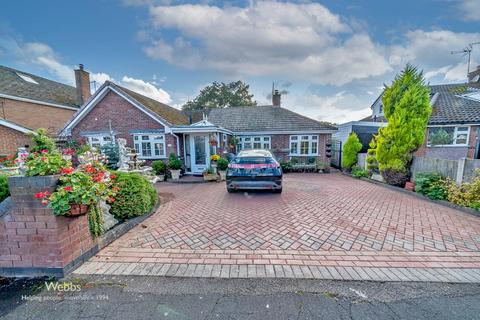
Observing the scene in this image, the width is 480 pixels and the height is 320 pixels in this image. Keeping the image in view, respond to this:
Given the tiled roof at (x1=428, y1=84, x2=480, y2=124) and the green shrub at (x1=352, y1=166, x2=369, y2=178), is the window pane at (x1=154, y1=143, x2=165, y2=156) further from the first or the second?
the tiled roof at (x1=428, y1=84, x2=480, y2=124)

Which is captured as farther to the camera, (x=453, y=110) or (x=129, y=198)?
(x=453, y=110)

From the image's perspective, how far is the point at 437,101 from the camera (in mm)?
13133

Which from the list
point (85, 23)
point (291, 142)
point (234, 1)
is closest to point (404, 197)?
point (291, 142)

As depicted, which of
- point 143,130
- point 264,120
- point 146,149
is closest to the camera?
point 143,130

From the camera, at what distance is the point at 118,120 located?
10.6m

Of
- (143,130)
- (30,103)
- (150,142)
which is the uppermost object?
(30,103)

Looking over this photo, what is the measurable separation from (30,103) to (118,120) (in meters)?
9.01

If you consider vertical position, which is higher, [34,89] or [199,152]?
[34,89]

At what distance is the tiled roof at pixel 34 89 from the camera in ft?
41.7

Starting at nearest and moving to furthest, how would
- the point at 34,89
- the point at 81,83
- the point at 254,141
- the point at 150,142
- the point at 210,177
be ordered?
the point at 210,177 < the point at 150,142 < the point at 254,141 < the point at 81,83 < the point at 34,89

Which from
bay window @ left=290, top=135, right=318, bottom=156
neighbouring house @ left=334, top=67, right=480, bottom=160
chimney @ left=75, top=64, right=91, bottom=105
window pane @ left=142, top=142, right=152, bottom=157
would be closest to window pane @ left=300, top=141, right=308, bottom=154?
bay window @ left=290, top=135, right=318, bottom=156

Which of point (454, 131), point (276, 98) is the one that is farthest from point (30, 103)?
point (454, 131)

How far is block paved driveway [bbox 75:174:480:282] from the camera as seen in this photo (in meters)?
Answer: 2.43

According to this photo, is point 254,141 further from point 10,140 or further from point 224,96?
point 224,96
